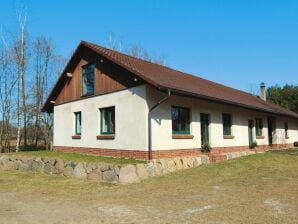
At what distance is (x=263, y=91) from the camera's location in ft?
104

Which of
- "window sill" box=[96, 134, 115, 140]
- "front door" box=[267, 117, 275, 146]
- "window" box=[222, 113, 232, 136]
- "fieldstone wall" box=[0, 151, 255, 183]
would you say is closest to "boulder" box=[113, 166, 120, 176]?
"fieldstone wall" box=[0, 151, 255, 183]

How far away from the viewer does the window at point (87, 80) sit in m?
17.3

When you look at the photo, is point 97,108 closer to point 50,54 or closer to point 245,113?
point 245,113

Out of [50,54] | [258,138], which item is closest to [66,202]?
[258,138]

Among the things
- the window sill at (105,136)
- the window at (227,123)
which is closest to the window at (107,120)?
the window sill at (105,136)

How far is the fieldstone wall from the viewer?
11.9 m

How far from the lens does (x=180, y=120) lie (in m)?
15.2

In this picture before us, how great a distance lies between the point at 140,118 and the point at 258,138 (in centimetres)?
1232

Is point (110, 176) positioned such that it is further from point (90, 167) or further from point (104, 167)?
point (90, 167)

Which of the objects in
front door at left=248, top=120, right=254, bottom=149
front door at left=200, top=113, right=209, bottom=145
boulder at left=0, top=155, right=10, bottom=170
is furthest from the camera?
front door at left=248, top=120, right=254, bottom=149

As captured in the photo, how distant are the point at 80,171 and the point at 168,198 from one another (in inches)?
221

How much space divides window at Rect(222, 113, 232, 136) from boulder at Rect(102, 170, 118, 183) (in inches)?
350

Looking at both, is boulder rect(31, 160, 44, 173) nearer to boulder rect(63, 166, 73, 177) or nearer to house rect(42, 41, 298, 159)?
boulder rect(63, 166, 73, 177)

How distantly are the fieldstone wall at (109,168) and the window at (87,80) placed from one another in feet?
14.2
